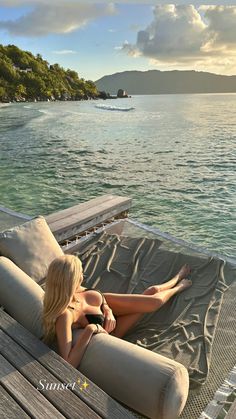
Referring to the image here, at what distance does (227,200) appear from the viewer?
11039 mm

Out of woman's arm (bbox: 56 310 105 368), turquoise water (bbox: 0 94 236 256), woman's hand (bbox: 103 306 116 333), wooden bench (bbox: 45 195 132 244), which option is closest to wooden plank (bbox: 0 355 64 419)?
woman's arm (bbox: 56 310 105 368)

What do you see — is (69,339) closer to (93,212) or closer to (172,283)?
(172,283)

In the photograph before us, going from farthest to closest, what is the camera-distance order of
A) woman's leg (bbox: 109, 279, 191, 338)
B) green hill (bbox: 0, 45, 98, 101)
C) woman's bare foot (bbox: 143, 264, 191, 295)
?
green hill (bbox: 0, 45, 98, 101) → woman's bare foot (bbox: 143, 264, 191, 295) → woman's leg (bbox: 109, 279, 191, 338)

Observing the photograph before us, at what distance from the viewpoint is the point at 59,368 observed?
2.31 meters

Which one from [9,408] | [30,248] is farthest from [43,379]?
[30,248]

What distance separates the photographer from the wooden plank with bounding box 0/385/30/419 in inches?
77.5

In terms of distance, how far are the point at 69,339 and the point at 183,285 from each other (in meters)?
1.72

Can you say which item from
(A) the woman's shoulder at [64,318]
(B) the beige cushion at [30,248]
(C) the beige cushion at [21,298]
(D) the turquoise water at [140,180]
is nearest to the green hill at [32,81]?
(D) the turquoise water at [140,180]

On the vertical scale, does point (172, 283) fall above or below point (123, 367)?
below

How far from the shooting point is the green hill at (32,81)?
9106cm

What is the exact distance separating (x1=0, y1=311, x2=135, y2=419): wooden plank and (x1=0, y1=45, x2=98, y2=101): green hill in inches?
3456

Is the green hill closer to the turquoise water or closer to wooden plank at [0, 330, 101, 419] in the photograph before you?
the turquoise water

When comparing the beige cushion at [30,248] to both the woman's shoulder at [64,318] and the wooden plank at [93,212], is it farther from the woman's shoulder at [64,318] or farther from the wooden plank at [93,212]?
the woman's shoulder at [64,318]

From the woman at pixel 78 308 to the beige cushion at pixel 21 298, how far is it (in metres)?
0.22
